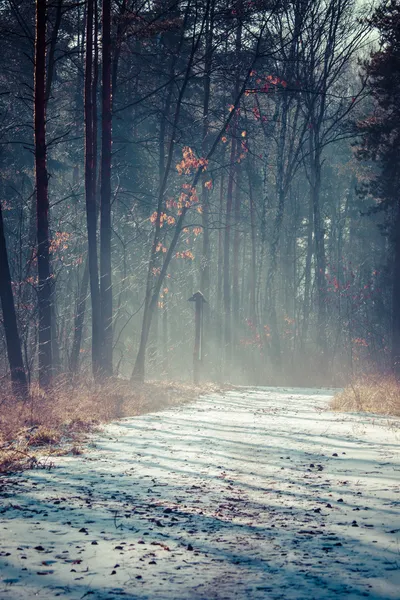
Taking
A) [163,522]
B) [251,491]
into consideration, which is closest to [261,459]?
[251,491]

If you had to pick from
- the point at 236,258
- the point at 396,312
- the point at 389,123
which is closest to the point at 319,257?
the point at 236,258

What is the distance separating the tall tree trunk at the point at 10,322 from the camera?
15141mm

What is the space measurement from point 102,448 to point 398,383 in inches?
420

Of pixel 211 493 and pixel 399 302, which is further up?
pixel 399 302

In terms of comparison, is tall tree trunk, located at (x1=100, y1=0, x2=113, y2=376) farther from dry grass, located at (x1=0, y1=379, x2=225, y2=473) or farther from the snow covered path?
the snow covered path

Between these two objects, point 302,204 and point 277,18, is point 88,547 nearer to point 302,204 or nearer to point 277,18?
point 277,18

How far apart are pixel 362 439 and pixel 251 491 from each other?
156 inches

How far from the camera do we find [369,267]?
4878 cm

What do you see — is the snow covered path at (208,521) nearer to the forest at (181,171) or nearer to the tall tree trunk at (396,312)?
the forest at (181,171)

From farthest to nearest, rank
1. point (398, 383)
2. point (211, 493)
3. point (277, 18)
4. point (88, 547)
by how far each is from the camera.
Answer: point (277, 18) < point (398, 383) < point (211, 493) < point (88, 547)

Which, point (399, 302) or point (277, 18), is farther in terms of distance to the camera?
point (277, 18)

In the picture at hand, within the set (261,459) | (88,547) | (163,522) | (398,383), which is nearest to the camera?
(88,547)

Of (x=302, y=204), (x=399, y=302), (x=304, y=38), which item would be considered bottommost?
(x=399, y=302)

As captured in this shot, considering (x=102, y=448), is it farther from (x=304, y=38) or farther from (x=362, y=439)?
(x=304, y=38)
